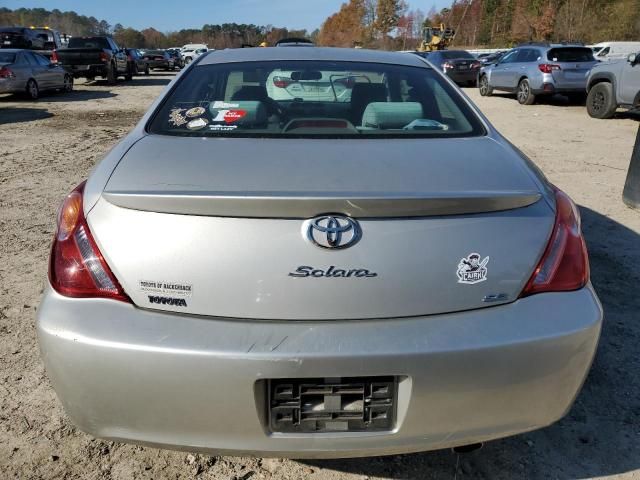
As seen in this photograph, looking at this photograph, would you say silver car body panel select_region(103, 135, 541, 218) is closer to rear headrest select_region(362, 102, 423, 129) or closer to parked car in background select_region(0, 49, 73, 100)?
rear headrest select_region(362, 102, 423, 129)

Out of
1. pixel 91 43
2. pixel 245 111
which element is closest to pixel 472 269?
pixel 245 111

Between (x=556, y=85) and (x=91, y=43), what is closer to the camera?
(x=556, y=85)

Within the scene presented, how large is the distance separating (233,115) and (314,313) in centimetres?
122

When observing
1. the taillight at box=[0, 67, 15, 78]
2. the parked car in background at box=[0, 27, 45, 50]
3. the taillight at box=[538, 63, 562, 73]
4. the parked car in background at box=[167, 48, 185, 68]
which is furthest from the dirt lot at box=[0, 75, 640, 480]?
the parked car in background at box=[167, 48, 185, 68]

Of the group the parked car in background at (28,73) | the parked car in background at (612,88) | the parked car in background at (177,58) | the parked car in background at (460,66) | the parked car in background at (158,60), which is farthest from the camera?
the parked car in background at (177,58)

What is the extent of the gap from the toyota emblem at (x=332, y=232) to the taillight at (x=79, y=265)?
61cm

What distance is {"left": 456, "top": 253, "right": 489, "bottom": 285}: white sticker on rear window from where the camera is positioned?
5.43 feet

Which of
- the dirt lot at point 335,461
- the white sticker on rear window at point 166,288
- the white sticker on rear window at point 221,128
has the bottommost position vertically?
the dirt lot at point 335,461

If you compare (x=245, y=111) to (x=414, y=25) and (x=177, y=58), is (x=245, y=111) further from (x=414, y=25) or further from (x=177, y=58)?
(x=414, y=25)

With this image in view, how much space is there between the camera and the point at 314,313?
1638 millimetres

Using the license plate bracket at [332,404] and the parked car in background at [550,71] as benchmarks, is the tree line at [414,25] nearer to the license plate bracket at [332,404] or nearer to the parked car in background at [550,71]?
the parked car in background at [550,71]

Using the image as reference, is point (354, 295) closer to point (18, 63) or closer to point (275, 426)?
point (275, 426)

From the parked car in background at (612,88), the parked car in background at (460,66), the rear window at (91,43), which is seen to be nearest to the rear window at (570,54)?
the parked car in background at (612,88)

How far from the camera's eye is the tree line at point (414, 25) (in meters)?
48.4
